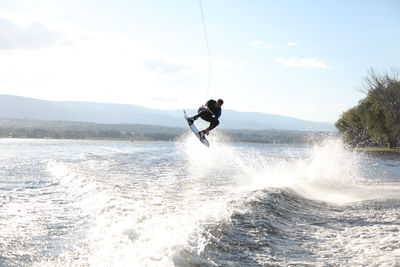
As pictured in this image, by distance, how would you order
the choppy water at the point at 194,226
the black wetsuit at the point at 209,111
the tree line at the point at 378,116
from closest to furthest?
the choppy water at the point at 194,226 < the black wetsuit at the point at 209,111 < the tree line at the point at 378,116

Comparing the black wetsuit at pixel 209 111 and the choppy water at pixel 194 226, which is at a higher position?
the black wetsuit at pixel 209 111

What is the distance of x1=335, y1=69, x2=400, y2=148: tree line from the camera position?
6906cm

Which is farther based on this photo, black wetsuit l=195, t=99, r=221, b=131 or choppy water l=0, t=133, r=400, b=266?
black wetsuit l=195, t=99, r=221, b=131

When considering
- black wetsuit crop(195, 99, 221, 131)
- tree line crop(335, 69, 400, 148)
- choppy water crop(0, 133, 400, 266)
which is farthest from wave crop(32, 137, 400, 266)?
tree line crop(335, 69, 400, 148)

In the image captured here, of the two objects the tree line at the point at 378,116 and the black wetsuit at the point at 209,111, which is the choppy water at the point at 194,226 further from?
the tree line at the point at 378,116

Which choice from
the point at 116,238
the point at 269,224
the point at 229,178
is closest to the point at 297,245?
the point at 269,224

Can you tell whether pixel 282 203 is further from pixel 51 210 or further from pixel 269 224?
pixel 51 210

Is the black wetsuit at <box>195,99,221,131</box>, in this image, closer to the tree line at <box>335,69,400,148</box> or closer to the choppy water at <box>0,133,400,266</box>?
the choppy water at <box>0,133,400,266</box>

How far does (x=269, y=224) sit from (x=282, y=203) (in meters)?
3.65

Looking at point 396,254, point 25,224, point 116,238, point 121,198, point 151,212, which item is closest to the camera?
point 396,254

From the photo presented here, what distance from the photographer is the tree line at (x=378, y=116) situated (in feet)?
227

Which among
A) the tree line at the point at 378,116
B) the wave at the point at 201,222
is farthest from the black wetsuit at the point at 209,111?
the tree line at the point at 378,116

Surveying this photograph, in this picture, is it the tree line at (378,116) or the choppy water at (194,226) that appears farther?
the tree line at (378,116)

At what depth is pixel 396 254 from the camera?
8062 mm
